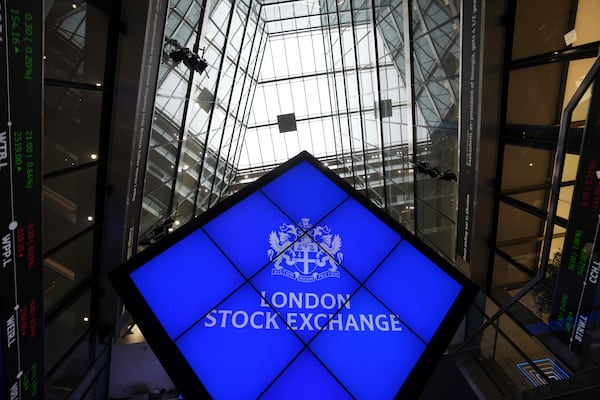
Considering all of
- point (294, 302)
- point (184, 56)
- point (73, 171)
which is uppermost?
point (184, 56)

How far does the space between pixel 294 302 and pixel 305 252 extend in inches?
29.8

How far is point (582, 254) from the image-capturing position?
19.4 feet

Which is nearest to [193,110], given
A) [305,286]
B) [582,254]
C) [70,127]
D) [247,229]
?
[70,127]

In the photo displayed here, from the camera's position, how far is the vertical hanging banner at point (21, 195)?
4891 millimetres

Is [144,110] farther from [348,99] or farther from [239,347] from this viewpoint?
[348,99]

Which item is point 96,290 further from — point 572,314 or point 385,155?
point 385,155

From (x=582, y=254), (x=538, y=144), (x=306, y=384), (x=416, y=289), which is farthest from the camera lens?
(x=538, y=144)

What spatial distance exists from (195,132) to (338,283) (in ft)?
43.2

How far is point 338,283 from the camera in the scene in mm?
4945

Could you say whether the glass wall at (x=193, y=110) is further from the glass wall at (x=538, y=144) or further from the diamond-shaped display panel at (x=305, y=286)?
the glass wall at (x=538, y=144)

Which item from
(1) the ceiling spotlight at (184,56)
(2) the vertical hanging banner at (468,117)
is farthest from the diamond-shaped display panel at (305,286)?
(1) the ceiling spotlight at (184,56)

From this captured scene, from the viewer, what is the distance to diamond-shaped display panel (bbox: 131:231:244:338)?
4.45 metres

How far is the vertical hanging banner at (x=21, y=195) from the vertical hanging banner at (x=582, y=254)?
807 centimetres

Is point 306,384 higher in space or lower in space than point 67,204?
lower
